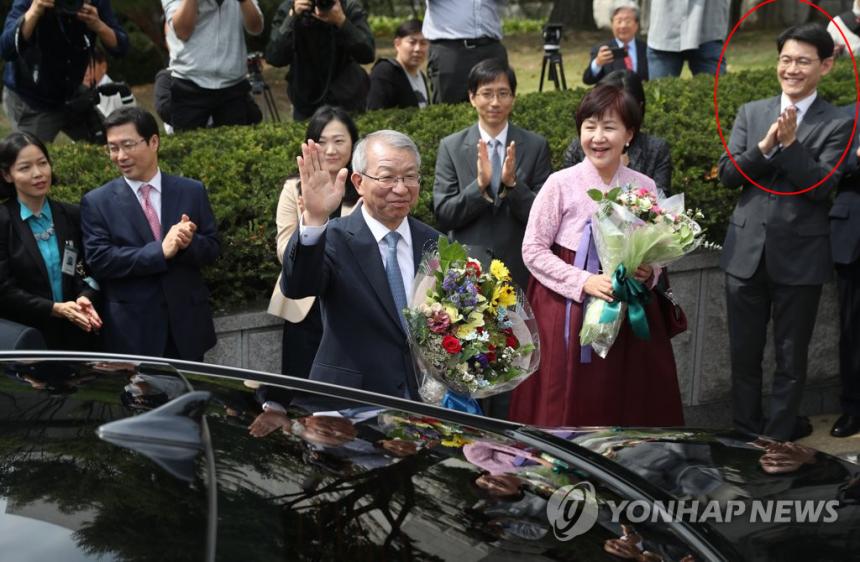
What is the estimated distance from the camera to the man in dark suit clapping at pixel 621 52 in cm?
1024

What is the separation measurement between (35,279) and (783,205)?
151 inches

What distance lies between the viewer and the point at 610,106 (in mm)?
5582

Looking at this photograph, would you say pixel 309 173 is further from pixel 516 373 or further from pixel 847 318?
Answer: pixel 847 318

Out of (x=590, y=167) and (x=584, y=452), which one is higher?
(x=590, y=167)

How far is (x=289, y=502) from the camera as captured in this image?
2553 mm

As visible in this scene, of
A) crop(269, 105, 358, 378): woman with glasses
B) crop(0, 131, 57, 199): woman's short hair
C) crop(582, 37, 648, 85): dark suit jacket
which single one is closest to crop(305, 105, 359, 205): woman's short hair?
crop(269, 105, 358, 378): woman with glasses

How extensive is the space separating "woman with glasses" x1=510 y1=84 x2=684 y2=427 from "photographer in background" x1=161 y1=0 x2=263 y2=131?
10.7ft

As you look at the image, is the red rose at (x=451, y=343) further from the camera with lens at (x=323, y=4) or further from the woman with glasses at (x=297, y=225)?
the camera with lens at (x=323, y=4)

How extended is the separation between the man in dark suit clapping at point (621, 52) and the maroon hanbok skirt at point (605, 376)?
4.93m

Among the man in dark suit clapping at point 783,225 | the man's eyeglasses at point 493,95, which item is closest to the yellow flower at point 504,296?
the man's eyeglasses at point 493,95

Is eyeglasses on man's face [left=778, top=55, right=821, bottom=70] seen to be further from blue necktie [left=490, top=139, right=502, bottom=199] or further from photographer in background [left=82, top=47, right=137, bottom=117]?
photographer in background [left=82, top=47, right=137, bottom=117]

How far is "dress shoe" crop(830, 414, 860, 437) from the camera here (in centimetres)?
700

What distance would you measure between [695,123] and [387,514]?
19.2 feet

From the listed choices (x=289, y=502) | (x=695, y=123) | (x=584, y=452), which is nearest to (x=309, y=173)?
(x=584, y=452)
